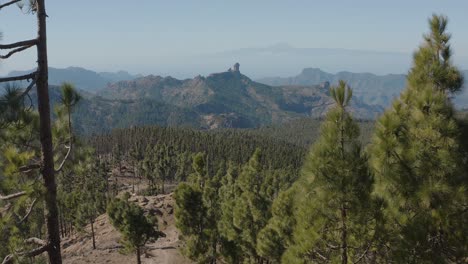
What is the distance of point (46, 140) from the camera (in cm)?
747

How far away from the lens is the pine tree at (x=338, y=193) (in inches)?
385

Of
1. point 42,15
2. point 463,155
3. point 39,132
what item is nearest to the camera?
point 42,15

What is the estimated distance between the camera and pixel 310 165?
10.1m

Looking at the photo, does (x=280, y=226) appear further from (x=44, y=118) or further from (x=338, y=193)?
(x=44, y=118)

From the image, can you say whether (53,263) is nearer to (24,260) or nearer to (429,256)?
(24,260)

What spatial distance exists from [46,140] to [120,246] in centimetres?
5053

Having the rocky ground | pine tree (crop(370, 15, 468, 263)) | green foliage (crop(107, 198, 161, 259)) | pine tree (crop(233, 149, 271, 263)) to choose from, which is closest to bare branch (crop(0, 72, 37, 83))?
pine tree (crop(370, 15, 468, 263))

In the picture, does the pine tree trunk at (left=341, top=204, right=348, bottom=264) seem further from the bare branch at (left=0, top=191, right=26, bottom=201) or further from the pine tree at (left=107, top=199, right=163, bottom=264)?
the pine tree at (left=107, top=199, right=163, bottom=264)

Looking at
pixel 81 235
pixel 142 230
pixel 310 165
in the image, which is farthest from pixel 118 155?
pixel 310 165

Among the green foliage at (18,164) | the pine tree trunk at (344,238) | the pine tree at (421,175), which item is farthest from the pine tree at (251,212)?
the green foliage at (18,164)

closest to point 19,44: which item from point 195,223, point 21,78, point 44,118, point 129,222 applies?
point 21,78

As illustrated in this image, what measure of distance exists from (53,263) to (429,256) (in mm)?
9349

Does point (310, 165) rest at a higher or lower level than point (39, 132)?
lower

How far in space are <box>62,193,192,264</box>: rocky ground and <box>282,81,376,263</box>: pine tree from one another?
31.9 meters
